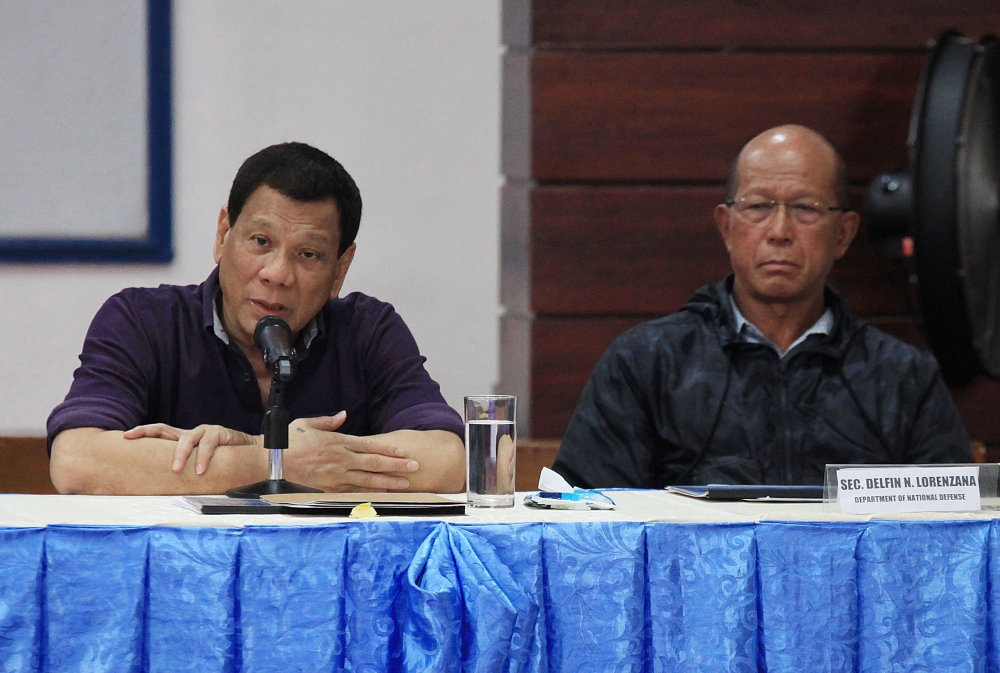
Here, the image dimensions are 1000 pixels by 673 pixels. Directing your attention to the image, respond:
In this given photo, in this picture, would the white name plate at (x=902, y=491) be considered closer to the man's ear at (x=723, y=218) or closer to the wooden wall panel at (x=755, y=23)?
the man's ear at (x=723, y=218)

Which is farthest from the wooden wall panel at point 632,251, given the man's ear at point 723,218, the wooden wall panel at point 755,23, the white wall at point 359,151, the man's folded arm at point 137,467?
the man's folded arm at point 137,467

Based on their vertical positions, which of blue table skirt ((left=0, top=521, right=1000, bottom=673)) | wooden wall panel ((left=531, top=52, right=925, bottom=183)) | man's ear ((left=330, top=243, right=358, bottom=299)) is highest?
wooden wall panel ((left=531, top=52, right=925, bottom=183))

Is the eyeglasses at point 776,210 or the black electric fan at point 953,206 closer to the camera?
the eyeglasses at point 776,210

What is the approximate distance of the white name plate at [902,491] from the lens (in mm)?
1350

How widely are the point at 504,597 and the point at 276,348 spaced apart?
0.49 meters

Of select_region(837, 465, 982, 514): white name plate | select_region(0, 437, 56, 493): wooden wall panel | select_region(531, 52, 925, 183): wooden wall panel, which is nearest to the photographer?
select_region(837, 465, 982, 514): white name plate

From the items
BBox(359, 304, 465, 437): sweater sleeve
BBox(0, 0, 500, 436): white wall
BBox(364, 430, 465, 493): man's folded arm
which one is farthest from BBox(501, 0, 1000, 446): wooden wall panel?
BBox(364, 430, 465, 493): man's folded arm

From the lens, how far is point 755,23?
2879mm

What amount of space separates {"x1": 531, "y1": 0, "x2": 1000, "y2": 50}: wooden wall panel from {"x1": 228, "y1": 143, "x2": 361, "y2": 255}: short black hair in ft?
3.60

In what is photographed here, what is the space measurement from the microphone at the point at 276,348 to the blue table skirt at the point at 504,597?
30cm

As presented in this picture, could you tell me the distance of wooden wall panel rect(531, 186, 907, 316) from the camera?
2.87 metres

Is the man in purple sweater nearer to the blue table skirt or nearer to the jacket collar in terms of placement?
the blue table skirt

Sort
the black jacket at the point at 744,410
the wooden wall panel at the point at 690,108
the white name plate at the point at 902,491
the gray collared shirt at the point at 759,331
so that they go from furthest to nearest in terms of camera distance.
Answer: the wooden wall panel at the point at 690,108
the gray collared shirt at the point at 759,331
the black jacket at the point at 744,410
the white name plate at the point at 902,491

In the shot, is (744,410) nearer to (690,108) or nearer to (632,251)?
(632,251)
